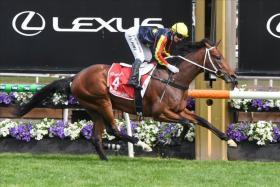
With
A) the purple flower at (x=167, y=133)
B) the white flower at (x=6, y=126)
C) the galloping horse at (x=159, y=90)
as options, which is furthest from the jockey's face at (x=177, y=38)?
the white flower at (x=6, y=126)

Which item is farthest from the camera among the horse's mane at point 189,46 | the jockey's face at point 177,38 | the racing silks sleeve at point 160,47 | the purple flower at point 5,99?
the purple flower at point 5,99

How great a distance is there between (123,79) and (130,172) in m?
1.41

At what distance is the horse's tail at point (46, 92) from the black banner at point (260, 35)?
2.28 metres

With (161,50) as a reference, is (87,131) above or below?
below

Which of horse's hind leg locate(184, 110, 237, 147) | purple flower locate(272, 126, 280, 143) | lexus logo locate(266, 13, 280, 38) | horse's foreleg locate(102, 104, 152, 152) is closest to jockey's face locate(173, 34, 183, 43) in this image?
horse's hind leg locate(184, 110, 237, 147)

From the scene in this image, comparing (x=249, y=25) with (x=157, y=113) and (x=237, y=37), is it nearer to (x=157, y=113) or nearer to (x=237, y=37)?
(x=237, y=37)

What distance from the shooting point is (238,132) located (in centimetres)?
938

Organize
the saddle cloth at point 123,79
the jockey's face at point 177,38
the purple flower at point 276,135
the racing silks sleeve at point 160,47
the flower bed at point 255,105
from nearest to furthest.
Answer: the racing silks sleeve at point 160,47
the jockey's face at point 177,38
the saddle cloth at point 123,79
the purple flower at point 276,135
the flower bed at point 255,105

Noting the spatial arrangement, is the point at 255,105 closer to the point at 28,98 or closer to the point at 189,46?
the point at 189,46

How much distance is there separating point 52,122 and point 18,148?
1.93ft

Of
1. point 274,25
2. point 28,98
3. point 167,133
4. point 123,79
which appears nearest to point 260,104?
point 274,25

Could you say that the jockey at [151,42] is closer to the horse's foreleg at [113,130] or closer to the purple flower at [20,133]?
the horse's foreleg at [113,130]

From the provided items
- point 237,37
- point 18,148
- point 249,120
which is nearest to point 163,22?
point 237,37

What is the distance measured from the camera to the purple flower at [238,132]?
9.37m
